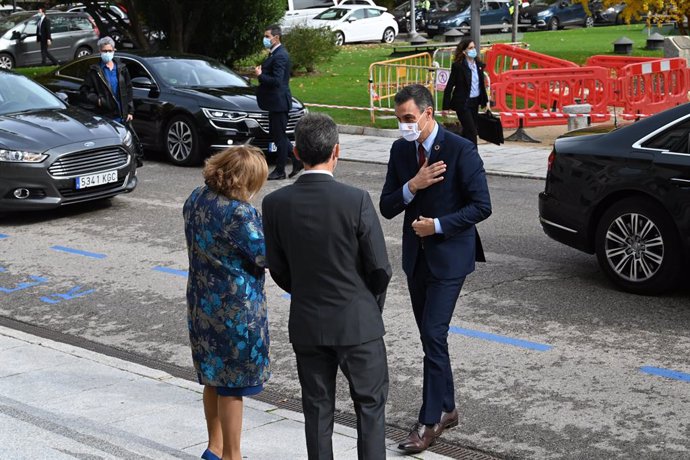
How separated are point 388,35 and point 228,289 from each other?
39496 millimetres

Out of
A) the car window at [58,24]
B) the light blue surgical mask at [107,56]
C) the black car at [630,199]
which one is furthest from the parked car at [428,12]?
the black car at [630,199]

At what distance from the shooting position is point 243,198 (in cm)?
503

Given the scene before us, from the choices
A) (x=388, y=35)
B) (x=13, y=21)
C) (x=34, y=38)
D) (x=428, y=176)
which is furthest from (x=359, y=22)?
(x=428, y=176)

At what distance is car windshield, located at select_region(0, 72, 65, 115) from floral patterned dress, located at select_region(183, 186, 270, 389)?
341 inches

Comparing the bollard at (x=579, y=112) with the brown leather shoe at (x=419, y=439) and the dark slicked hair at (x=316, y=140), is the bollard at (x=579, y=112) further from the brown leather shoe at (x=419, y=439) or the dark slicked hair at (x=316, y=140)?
the dark slicked hair at (x=316, y=140)

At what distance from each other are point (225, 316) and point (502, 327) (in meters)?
3.29

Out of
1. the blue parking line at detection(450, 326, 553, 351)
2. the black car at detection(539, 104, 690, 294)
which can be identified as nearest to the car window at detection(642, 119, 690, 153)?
the black car at detection(539, 104, 690, 294)

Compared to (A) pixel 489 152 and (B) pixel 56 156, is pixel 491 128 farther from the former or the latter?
(B) pixel 56 156

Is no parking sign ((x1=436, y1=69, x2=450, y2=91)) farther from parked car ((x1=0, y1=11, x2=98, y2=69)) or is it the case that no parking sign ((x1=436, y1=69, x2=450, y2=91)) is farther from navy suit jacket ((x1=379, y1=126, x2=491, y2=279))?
parked car ((x1=0, y1=11, x2=98, y2=69))

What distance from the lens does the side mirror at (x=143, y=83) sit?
1636 cm

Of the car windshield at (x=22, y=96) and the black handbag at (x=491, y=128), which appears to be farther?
the black handbag at (x=491, y=128)

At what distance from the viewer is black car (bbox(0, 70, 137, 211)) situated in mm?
11938

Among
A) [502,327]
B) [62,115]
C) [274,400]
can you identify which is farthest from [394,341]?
[62,115]

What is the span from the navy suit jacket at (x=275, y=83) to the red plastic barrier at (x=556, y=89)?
526cm
